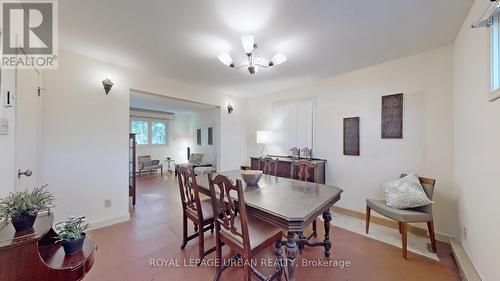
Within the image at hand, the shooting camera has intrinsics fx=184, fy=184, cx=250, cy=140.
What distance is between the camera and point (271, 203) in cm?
161

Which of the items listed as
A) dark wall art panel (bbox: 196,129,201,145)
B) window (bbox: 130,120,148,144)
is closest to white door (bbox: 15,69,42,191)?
dark wall art panel (bbox: 196,129,201,145)

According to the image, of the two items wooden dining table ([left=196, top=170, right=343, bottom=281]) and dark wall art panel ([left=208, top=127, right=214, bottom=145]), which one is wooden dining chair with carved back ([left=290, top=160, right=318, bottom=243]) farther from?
dark wall art panel ([left=208, top=127, right=214, bottom=145])

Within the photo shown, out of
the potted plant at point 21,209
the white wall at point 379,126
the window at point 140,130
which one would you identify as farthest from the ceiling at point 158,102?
the potted plant at point 21,209

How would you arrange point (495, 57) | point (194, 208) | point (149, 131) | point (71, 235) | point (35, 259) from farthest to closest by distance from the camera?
point (149, 131), point (194, 208), point (495, 57), point (71, 235), point (35, 259)

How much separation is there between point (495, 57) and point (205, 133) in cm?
693

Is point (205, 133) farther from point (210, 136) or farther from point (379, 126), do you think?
point (379, 126)

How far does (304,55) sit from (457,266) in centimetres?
292

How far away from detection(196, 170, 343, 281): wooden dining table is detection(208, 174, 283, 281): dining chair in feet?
0.54

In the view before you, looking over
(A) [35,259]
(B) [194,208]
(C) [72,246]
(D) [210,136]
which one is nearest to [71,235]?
(C) [72,246]

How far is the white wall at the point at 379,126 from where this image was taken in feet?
7.80

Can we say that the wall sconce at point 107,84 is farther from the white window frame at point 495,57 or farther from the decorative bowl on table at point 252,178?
the white window frame at point 495,57

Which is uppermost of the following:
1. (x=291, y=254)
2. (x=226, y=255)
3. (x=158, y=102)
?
(x=158, y=102)

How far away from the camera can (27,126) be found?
80.7 inches

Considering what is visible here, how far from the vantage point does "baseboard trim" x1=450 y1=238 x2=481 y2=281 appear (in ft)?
5.25
